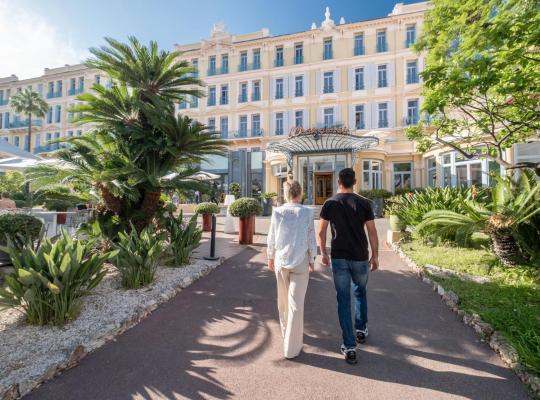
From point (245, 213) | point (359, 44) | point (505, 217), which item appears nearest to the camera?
point (505, 217)

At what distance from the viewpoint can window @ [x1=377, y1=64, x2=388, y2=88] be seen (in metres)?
22.9

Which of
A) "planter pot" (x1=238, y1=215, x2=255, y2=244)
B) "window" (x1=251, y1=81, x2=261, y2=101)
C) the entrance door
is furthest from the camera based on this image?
"window" (x1=251, y1=81, x2=261, y2=101)

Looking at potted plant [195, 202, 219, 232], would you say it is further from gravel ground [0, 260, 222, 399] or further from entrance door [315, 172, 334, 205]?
entrance door [315, 172, 334, 205]

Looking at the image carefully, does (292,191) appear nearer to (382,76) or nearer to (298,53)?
(382,76)

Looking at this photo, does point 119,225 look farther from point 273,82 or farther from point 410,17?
point 410,17

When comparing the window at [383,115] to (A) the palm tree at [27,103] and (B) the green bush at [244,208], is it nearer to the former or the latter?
(B) the green bush at [244,208]

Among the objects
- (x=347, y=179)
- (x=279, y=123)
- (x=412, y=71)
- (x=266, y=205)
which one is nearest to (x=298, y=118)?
(x=279, y=123)

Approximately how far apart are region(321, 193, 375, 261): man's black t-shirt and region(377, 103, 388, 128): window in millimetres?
22344

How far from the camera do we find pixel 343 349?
2734mm

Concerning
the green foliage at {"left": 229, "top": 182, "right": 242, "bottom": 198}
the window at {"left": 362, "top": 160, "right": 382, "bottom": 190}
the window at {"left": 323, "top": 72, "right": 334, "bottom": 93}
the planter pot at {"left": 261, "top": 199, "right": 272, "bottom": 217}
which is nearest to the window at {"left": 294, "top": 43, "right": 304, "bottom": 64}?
the window at {"left": 323, "top": 72, "right": 334, "bottom": 93}

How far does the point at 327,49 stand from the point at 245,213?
72.3 ft

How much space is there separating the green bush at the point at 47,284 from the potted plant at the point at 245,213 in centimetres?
513

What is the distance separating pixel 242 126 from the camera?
26531mm

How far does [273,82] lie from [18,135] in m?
33.2
